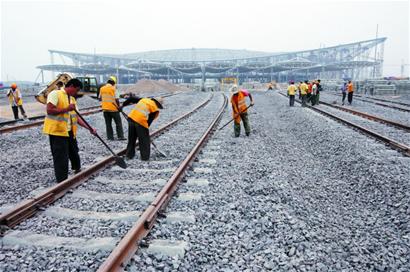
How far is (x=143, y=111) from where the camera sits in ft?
22.4

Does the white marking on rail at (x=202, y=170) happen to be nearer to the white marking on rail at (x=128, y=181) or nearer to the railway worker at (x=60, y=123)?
the white marking on rail at (x=128, y=181)

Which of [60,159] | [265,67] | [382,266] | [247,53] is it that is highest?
[247,53]

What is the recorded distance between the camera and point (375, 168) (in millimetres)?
5902

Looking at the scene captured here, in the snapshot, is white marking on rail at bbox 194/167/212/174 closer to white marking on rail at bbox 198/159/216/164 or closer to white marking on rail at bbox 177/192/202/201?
white marking on rail at bbox 198/159/216/164

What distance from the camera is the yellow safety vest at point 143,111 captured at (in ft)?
22.2

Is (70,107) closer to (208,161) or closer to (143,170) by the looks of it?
(143,170)

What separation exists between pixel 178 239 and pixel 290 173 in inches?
128

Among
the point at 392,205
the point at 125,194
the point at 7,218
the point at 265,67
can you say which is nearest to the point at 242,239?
the point at 125,194

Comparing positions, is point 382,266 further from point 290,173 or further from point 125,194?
point 125,194

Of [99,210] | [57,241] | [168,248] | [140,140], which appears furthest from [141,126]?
[168,248]

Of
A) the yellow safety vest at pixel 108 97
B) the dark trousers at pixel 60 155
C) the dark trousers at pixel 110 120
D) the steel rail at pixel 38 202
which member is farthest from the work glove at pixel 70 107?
the dark trousers at pixel 110 120

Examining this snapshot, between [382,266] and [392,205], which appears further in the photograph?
[392,205]

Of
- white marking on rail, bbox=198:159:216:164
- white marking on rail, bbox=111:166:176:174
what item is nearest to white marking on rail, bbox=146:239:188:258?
white marking on rail, bbox=111:166:176:174

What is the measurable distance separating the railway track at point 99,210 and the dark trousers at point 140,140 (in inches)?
18.1
